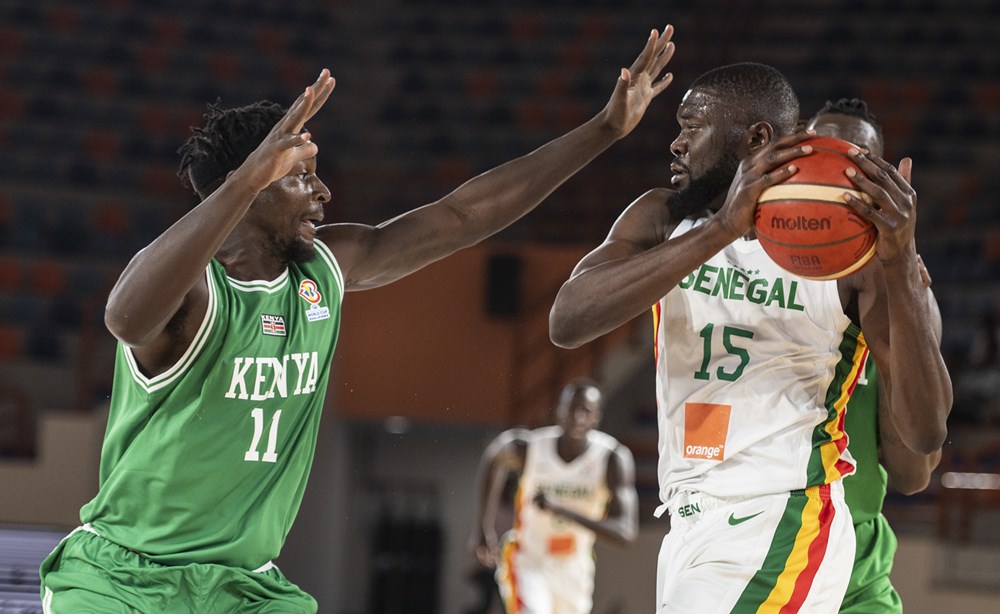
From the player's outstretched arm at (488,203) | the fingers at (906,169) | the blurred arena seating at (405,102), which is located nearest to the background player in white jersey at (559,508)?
the blurred arena seating at (405,102)

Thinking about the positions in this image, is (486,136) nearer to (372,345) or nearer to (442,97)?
(442,97)

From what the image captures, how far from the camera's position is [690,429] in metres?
3.10

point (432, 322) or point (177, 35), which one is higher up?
point (177, 35)

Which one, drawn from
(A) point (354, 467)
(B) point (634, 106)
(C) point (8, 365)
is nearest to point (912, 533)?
(A) point (354, 467)

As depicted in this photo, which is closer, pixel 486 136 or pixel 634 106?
pixel 634 106

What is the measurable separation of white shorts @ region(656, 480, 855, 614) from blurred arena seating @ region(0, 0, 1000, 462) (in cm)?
840

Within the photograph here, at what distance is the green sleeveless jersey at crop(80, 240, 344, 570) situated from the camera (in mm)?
3025

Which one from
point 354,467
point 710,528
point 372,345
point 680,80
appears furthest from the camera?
point 680,80

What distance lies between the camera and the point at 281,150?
2805 mm

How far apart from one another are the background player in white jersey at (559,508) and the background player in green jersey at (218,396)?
4.29m

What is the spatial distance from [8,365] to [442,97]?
6144mm

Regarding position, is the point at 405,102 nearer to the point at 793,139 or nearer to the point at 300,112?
the point at 300,112

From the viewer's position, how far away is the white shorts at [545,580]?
7.73 m

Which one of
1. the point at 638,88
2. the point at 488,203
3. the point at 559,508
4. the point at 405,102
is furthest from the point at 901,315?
the point at 405,102
